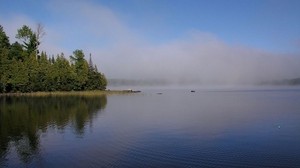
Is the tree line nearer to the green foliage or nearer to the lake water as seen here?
the green foliage

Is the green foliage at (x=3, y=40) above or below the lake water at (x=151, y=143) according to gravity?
above

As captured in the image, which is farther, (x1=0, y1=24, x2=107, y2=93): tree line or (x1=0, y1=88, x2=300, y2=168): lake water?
(x1=0, y1=24, x2=107, y2=93): tree line

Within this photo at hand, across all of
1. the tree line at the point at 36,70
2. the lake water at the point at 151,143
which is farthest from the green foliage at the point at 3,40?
the lake water at the point at 151,143

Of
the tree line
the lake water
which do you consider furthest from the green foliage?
the lake water

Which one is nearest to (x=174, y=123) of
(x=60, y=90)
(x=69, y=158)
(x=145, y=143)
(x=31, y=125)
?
(x=145, y=143)

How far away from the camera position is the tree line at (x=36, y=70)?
11712cm

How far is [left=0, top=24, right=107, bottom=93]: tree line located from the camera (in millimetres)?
117125

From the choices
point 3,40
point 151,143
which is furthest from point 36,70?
point 151,143

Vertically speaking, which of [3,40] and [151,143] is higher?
[3,40]

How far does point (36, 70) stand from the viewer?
409ft

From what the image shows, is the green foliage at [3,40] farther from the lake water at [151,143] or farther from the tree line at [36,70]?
the lake water at [151,143]

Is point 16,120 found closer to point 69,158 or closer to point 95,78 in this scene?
point 69,158

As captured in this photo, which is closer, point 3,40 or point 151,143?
point 151,143

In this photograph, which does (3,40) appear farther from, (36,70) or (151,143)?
(151,143)
